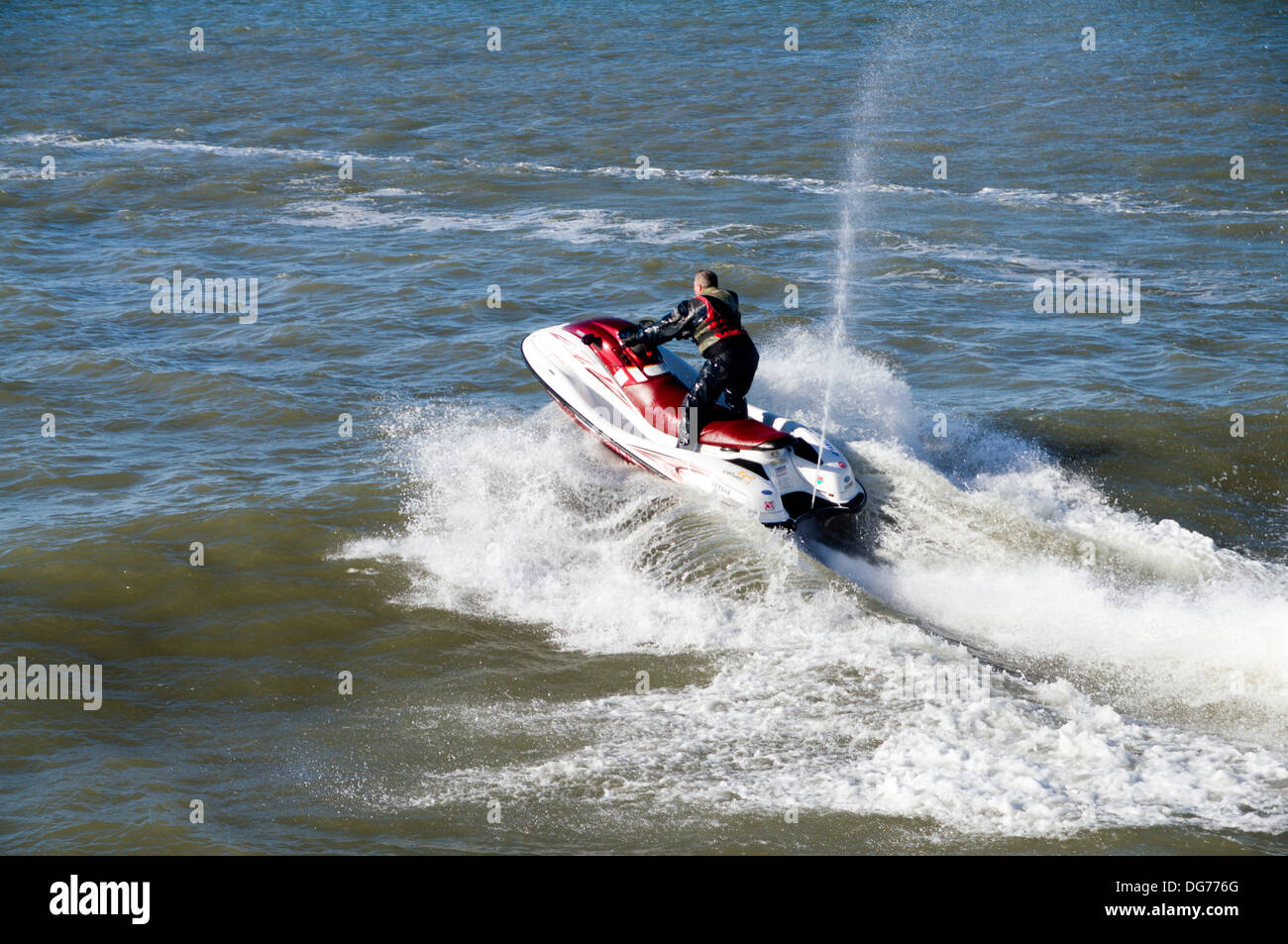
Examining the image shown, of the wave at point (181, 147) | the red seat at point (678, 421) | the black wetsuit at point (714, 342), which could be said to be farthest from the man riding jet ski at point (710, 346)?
the wave at point (181, 147)

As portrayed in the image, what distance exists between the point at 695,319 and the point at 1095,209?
13090 mm

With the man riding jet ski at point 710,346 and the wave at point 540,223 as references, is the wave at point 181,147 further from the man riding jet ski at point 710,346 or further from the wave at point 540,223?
the man riding jet ski at point 710,346

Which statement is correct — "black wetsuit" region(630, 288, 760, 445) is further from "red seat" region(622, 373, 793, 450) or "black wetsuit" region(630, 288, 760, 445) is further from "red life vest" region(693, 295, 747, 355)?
"red seat" region(622, 373, 793, 450)

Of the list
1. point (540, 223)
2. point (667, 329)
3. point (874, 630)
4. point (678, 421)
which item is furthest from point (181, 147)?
point (874, 630)

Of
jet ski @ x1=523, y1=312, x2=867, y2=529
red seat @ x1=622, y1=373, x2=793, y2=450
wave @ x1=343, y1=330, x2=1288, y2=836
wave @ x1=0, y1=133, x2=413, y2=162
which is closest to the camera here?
wave @ x1=343, y1=330, x2=1288, y2=836

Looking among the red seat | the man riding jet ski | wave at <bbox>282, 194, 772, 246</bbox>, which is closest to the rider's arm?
the man riding jet ski

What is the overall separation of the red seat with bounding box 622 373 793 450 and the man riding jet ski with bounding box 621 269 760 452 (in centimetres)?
11

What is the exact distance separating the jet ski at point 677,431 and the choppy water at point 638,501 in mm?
384

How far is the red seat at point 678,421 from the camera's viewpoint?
34.5 feet

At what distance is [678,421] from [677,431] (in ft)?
0.30

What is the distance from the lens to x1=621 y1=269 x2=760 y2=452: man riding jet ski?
1061cm

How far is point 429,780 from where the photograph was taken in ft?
24.2
